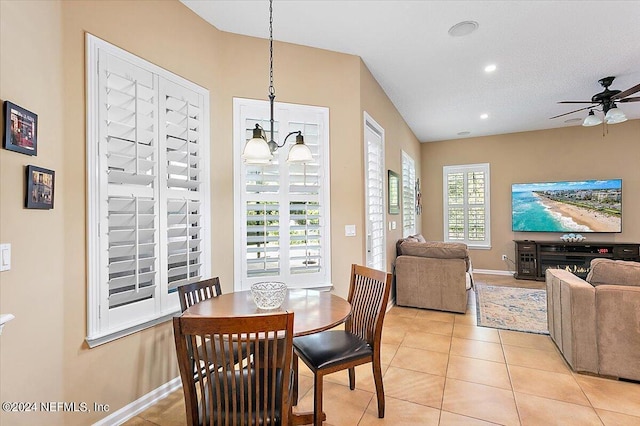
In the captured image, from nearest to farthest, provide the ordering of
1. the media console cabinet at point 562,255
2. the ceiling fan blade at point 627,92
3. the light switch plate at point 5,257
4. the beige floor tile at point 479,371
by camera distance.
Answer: the light switch plate at point 5,257
the beige floor tile at point 479,371
the ceiling fan blade at point 627,92
the media console cabinet at point 562,255

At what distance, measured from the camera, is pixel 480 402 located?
2.23m

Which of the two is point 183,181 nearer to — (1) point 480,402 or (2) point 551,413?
(1) point 480,402

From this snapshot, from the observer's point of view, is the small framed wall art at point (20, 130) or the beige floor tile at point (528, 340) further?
the beige floor tile at point (528, 340)

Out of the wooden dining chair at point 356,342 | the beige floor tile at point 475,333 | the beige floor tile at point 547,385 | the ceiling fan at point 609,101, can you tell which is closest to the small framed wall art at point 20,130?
the wooden dining chair at point 356,342

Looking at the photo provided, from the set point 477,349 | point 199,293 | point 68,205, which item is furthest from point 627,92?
point 68,205

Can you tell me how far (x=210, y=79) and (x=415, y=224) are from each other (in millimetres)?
5105

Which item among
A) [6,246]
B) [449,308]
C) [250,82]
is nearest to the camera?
[6,246]

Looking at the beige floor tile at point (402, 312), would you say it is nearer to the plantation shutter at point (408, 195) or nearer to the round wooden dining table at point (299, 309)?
the plantation shutter at point (408, 195)

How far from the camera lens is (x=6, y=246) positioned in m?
1.47

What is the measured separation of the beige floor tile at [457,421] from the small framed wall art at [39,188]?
2645mm

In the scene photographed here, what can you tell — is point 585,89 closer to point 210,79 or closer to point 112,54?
point 210,79

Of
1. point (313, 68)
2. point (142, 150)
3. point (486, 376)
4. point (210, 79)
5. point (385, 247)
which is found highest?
point (313, 68)

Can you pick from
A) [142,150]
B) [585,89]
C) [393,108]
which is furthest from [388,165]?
[142,150]

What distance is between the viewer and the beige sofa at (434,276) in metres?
4.13
